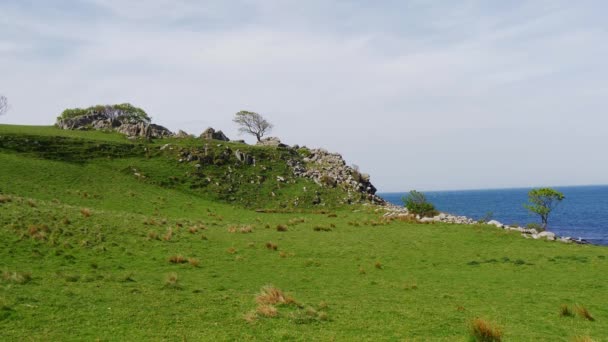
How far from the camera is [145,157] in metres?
75.9

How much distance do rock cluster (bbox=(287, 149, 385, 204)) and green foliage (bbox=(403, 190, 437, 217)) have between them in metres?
11.5

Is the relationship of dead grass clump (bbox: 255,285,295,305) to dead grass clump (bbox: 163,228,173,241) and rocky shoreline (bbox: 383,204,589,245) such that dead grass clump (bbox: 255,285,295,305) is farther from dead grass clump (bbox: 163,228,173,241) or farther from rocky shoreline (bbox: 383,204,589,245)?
rocky shoreline (bbox: 383,204,589,245)

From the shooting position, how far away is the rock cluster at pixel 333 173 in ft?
248

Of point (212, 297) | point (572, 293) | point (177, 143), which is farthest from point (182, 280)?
point (177, 143)

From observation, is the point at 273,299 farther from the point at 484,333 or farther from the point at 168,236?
the point at 168,236

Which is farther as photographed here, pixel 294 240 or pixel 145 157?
pixel 145 157

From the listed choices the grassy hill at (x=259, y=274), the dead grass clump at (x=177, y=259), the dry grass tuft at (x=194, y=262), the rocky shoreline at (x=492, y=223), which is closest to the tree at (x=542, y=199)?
the rocky shoreline at (x=492, y=223)

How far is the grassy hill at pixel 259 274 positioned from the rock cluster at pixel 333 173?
1664cm

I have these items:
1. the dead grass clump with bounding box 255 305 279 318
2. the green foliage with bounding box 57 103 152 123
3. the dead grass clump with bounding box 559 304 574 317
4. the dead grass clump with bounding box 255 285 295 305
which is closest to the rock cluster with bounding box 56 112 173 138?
the green foliage with bounding box 57 103 152 123

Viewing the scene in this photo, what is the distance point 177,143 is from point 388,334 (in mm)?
76928

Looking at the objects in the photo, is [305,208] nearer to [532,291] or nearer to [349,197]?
[349,197]

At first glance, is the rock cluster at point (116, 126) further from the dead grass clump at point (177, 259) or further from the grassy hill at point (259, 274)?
the dead grass clump at point (177, 259)

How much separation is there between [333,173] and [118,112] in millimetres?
79539

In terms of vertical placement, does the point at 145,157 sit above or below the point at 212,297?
above
